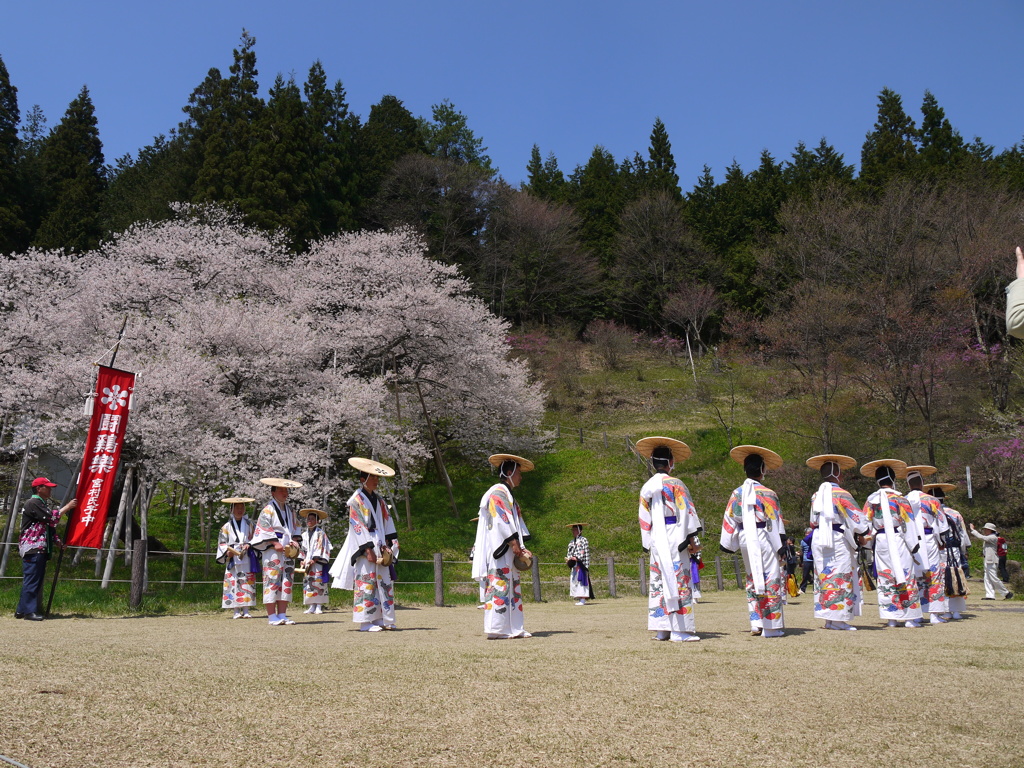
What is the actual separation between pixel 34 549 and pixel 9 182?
27862mm

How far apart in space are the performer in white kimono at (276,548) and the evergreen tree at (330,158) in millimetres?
26794

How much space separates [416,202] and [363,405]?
81.7 feet

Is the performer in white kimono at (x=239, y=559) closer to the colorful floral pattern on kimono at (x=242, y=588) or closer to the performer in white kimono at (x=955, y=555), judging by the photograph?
the colorful floral pattern on kimono at (x=242, y=588)

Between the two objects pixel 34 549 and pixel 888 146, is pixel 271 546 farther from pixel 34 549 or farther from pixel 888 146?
→ pixel 888 146

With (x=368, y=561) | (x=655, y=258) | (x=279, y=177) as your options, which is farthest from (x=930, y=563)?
(x=655, y=258)

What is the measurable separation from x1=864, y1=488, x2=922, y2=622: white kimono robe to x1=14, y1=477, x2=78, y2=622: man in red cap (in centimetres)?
1027

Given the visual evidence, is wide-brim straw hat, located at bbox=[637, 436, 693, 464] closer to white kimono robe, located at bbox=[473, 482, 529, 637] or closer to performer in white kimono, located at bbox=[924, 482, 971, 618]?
white kimono robe, located at bbox=[473, 482, 529, 637]

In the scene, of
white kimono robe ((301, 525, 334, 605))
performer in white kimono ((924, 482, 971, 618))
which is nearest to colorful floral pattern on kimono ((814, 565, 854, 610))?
performer in white kimono ((924, 482, 971, 618))

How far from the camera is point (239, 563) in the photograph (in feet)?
37.0

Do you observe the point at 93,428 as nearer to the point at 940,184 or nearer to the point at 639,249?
the point at 940,184

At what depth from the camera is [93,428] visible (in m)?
11.7

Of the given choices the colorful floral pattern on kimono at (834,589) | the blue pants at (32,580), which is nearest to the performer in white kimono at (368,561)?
the blue pants at (32,580)

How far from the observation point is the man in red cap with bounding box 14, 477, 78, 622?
9.41m

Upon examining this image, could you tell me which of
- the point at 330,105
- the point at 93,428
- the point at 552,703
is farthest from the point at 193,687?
the point at 330,105
